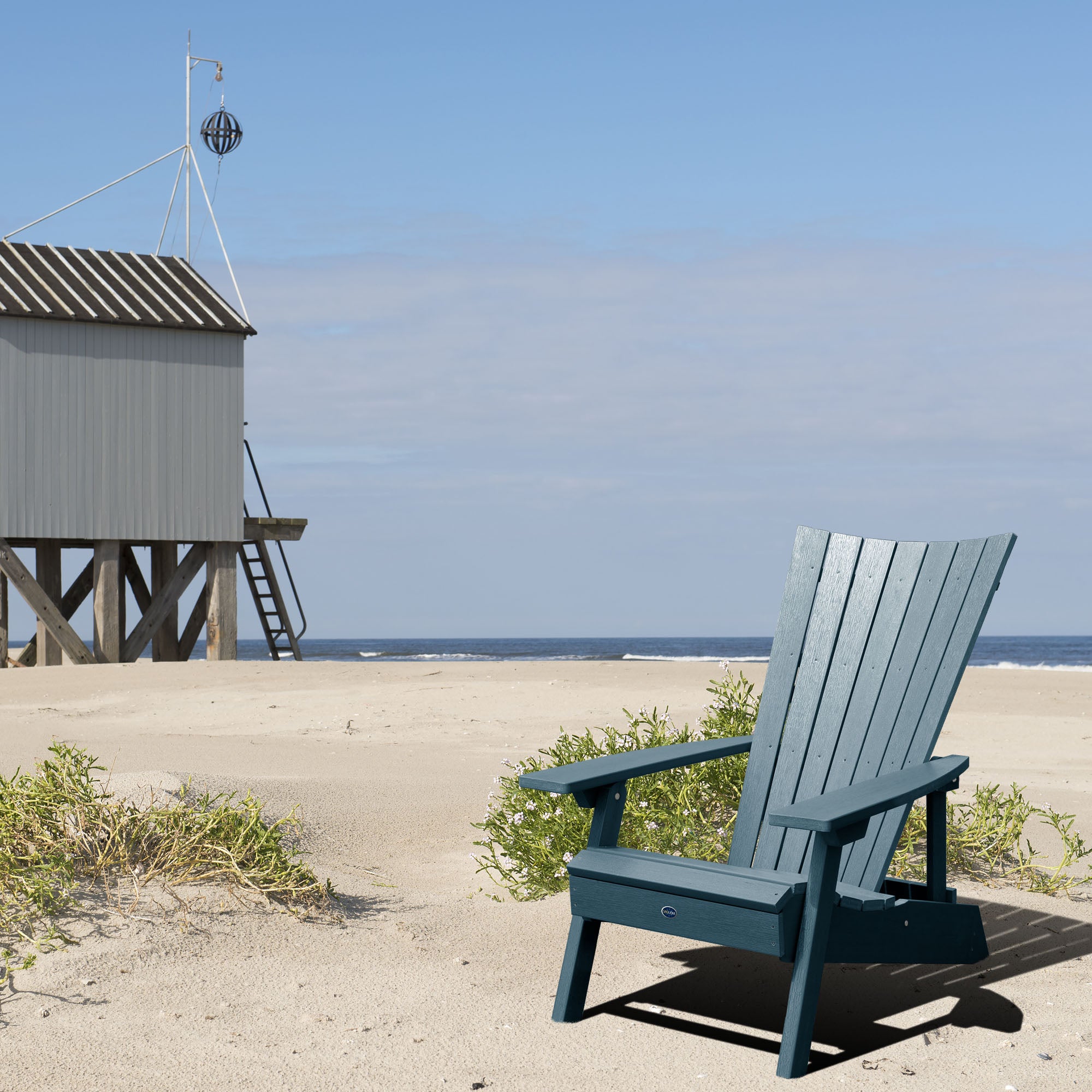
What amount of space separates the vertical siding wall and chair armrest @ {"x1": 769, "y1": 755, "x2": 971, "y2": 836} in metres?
12.5

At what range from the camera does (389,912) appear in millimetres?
4078

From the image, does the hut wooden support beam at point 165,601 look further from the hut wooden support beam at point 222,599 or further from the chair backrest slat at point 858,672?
the chair backrest slat at point 858,672

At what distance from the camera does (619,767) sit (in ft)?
11.0

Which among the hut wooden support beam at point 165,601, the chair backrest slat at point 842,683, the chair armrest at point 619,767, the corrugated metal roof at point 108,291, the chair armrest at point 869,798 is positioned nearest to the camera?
the chair armrest at point 869,798

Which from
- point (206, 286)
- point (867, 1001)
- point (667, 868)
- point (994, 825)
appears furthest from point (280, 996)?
point (206, 286)

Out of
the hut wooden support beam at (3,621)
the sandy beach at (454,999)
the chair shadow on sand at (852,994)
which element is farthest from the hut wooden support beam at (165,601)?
the chair shadow on sand at (852,994)

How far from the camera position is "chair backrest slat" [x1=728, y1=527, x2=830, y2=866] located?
3760 millimetres

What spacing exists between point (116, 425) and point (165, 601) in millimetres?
2826

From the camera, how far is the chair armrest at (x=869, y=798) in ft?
8.83

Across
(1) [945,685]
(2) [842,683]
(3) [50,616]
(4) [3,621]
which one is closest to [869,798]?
(1) [945,685]

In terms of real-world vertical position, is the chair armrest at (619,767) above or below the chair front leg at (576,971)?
above

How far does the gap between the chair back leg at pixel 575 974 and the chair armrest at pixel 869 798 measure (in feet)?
2.13

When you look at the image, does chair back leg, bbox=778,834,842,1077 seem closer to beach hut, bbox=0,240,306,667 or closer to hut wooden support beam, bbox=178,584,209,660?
beach hut, bbox=0,240,306,667

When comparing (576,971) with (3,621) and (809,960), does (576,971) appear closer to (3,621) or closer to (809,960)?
(809,960)
